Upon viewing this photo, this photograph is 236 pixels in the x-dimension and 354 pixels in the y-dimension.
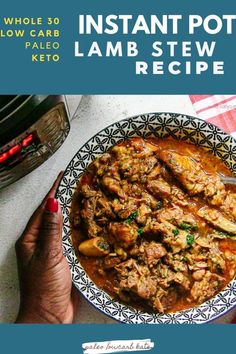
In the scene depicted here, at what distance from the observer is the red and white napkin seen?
2.04 meters

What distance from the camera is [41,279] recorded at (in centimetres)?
197

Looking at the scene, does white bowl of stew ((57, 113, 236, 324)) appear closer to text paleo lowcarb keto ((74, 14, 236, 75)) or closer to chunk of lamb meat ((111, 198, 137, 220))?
chunk of lamb meat ((111, 198, 137, 220))

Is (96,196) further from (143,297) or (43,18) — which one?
(43,18)

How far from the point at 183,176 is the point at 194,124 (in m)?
0.19

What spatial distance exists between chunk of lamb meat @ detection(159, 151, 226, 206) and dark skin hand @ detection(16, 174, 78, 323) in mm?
453

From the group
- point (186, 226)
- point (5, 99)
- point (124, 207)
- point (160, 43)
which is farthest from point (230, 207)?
point (5, 99)

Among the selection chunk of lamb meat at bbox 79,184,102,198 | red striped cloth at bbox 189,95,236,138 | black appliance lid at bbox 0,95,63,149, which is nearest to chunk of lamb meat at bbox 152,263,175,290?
chunk of lamb meat at bbox 79,184,102,198

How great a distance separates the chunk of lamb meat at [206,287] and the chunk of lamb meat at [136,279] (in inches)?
5.6

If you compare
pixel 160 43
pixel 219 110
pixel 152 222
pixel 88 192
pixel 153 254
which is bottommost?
pixel 153 254

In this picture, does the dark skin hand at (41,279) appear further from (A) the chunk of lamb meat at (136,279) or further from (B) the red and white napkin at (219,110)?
(B) the red and white napkin at (219,110)

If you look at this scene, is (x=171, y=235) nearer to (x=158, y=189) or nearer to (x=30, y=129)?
(x=158, y=189)

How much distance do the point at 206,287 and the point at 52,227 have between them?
0.57 meters

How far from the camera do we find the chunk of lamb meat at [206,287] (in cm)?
187

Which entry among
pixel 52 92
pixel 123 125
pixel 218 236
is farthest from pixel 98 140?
pixel 218 236
